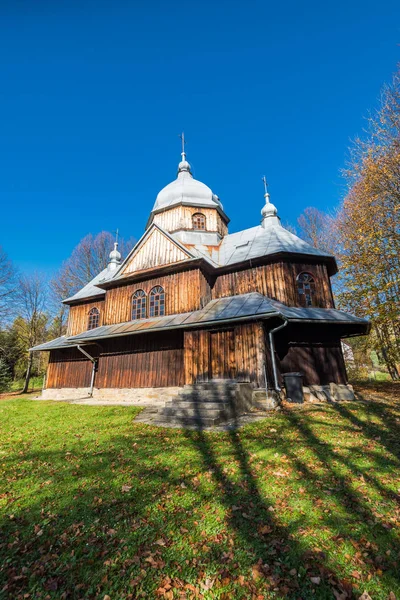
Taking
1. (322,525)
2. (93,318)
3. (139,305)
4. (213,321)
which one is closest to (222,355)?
(213,321)

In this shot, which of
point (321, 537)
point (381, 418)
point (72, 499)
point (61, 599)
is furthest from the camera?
point (381, 418)

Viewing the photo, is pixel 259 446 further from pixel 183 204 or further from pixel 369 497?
pixel 183 204

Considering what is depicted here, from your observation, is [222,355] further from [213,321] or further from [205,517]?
[205,517]

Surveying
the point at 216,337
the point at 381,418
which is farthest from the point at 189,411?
the point at 381,418

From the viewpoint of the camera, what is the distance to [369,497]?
13.1 feet

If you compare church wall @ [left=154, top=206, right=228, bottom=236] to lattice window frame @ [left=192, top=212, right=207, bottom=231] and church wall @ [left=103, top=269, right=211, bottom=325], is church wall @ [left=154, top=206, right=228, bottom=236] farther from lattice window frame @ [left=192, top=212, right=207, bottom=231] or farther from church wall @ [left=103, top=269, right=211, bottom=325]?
church wall @ [left=103, top=269, right=211, bottom=325]

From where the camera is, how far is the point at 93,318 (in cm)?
1980

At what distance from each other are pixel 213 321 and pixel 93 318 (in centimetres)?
1163

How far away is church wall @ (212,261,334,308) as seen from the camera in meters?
14.0

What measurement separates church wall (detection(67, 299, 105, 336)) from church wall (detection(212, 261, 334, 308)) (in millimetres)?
9834

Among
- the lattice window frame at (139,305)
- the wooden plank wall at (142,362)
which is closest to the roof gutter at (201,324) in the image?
the wooden plank wall at (142,362)

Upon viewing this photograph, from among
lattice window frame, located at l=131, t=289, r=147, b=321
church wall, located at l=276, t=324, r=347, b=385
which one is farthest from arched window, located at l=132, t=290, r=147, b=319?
church wall, located at l=276, t=324, r=347, b=385

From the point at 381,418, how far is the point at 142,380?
9995 millimetres

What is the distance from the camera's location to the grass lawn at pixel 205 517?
2752mm
